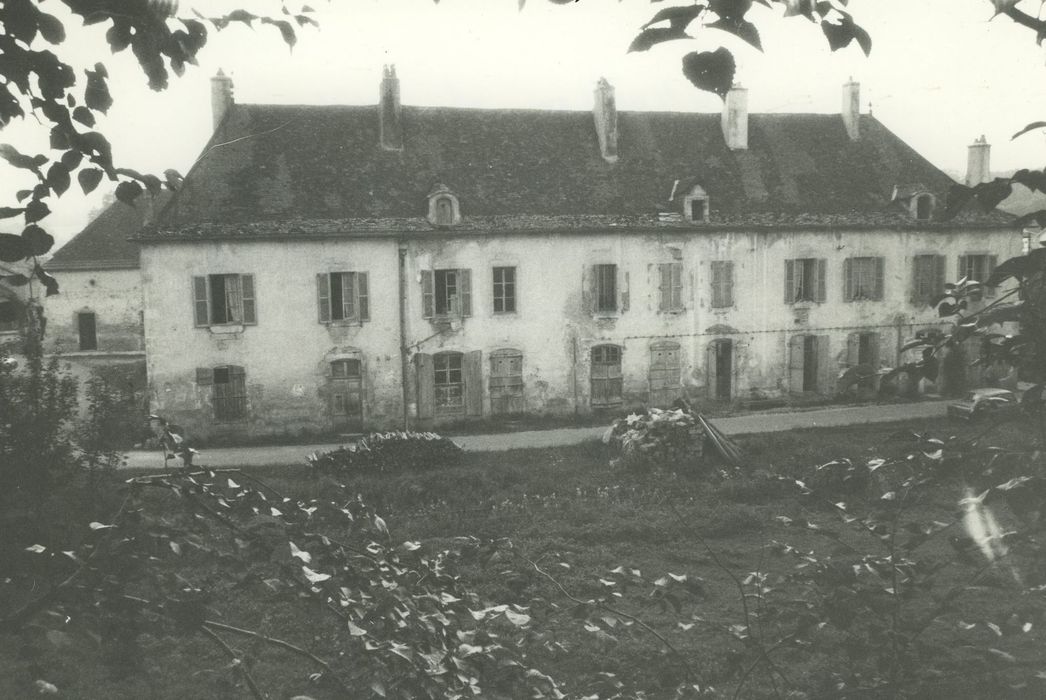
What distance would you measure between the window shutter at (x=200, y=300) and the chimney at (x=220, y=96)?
4.93 m

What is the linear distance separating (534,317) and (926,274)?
1223 centimetres

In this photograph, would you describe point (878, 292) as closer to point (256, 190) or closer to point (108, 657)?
point (256, 190)

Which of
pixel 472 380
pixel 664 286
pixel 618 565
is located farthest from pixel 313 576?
pixel 664 286

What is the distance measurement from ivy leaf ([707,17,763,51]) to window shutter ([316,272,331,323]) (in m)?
19.6

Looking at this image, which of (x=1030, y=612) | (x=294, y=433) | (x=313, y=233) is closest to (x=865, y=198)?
(x=313, y=233)

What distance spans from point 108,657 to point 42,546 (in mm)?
369

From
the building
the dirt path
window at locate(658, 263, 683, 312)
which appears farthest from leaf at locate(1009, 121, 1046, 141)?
window at locate(658, 263, 683, 312)

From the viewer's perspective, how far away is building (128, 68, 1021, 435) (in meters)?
20.4

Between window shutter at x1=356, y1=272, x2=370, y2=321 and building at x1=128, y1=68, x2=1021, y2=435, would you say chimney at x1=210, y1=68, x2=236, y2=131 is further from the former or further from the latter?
window shutter at x1=356, y1=272, x2=370, y2=321

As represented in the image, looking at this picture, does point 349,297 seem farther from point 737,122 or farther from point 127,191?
point 127,191

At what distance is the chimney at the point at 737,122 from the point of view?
24.9 metres

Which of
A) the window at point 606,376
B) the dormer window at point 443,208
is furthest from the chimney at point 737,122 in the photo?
the dormer window at point 443,208

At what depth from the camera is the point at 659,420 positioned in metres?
16.0

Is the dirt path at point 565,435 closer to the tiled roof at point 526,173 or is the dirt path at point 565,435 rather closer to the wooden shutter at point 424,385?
the wooden shutter at point 424,385
